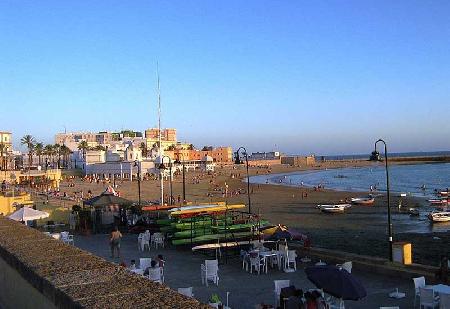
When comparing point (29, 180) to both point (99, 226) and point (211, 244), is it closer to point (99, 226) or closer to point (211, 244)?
point (99, 226)

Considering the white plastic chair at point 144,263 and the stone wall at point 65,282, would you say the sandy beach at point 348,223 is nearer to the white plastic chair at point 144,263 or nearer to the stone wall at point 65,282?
the white plastic chair at point 144,263

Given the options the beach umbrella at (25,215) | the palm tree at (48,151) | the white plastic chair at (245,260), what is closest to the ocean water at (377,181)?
the palm tree at (48,151)

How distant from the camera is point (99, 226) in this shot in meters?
24.6

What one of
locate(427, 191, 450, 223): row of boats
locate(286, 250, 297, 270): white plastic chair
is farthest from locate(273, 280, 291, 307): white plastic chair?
locate(427, 191, 450, 223): row of boats

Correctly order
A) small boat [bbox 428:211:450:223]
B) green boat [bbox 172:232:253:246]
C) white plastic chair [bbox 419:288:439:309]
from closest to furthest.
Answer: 1. white plastic chair [bbox 419:288:439:309]
2. green boat [bbox 172:232:253:246]
3. small boat [bbox 428:211:450:223]

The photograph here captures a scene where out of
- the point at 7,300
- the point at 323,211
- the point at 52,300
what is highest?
the point at 52,300

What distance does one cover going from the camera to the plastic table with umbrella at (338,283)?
360 inches

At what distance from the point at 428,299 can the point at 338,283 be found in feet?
6.42

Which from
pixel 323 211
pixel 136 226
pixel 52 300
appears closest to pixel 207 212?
pixel 136 226

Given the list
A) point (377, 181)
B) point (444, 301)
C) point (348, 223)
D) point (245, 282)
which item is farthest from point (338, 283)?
point (377, 181)

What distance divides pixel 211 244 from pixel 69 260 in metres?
12.0

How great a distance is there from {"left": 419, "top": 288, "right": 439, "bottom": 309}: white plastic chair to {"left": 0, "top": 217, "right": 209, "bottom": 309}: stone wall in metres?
7.11

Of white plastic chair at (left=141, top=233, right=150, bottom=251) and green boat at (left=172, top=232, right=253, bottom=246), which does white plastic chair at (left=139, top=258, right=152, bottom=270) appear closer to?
green boat at (left=172, top=232, right=253, bottom=246)

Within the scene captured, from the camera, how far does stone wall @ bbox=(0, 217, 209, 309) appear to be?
132 inches
